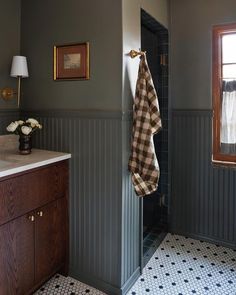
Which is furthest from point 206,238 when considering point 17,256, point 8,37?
point 8,37

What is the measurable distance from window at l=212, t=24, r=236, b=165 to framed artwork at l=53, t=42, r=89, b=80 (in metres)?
1.25

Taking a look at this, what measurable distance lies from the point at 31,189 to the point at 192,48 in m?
1.92

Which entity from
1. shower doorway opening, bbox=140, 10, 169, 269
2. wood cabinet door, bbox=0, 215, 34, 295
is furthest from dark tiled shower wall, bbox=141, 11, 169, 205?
wood cabinet door, bbox=0, 215, 34, 295

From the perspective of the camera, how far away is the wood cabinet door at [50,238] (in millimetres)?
1848

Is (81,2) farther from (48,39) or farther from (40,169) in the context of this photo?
(40,169)

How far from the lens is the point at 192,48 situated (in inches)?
103

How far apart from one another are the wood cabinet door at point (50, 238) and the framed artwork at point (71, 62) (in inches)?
35.4

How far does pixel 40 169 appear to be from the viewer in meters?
1.80

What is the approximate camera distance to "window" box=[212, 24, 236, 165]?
98.3 inches

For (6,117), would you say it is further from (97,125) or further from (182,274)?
(182,274)

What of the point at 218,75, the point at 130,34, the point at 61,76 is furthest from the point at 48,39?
the point at 218,75

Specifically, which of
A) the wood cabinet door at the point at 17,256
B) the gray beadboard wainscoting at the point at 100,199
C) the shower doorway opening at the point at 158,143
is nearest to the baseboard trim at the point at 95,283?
the gray beadboard wainscoting at the point at 100,199

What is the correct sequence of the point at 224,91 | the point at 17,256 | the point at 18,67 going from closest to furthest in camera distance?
the point at 17,256, the point at 18,67, the point at 224,91

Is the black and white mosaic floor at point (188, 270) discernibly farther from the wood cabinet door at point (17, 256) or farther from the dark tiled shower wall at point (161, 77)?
the wood cabinet door at point (17, 256)
